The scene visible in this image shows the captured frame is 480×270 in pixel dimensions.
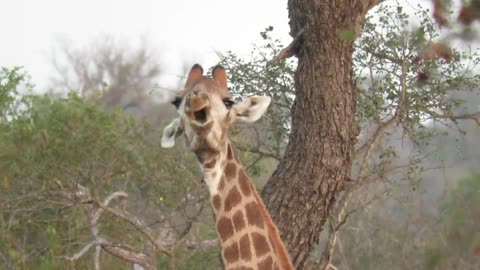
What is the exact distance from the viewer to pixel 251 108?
16.0 feet

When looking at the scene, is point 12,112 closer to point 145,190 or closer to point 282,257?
point 145,190

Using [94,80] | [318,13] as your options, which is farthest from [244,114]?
[94,80]

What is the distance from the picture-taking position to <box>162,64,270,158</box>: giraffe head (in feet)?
14.7

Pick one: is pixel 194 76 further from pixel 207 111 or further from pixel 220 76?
pixel 207 111

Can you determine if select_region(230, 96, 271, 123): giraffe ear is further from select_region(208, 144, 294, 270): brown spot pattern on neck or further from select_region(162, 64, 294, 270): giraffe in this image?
select_region(208, 144, 294, 270): brown spot pattern on neck

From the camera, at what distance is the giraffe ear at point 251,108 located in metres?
4.84

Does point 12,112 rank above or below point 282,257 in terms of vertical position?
above

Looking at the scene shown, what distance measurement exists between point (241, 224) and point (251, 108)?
53 centimetres

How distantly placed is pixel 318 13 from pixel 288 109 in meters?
2.14

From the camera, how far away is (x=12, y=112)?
46.8 feet

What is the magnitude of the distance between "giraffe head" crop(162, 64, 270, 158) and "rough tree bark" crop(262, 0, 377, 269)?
73.6 inches

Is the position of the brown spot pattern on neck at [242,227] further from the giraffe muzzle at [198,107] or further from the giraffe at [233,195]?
the giraffe muzzle at [198,107]

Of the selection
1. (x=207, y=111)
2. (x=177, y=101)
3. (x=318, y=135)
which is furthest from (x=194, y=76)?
(x=318, y=135)

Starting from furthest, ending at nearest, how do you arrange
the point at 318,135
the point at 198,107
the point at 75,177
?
the point at 75,177
the point at 318,135
the point at 198,107
